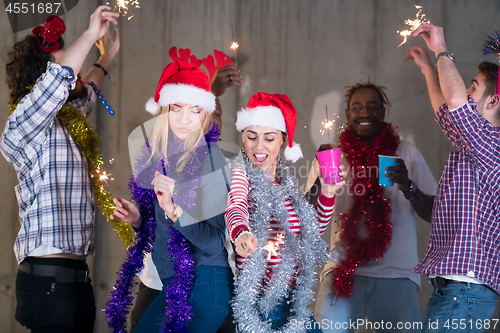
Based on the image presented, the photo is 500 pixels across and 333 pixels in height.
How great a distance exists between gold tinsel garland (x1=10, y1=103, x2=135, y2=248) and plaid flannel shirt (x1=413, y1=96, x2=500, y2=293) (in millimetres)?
1561

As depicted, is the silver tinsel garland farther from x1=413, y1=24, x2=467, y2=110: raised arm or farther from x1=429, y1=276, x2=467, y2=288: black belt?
x1=413, y1=24, x2=467, y2=110: raised arm

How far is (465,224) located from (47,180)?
2007 millimetres

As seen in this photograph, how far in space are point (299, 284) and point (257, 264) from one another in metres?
0.25

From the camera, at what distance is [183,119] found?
1.76m

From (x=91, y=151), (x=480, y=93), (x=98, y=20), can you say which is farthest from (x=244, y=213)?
(x=480, y=93)

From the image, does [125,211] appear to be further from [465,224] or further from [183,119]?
[465,224]

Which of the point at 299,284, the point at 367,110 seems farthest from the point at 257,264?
the point at 367,110

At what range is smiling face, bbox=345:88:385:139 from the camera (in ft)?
8.84

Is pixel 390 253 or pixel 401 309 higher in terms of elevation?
pixel 390 253

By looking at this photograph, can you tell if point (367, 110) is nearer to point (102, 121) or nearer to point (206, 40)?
point (206, 40)

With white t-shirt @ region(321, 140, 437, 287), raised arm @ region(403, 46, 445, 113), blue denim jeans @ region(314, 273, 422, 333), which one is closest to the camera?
raised arm @ region(403, 46, 445, 113)

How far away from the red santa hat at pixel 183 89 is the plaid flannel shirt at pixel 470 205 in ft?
3.80

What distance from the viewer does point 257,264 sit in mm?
1638

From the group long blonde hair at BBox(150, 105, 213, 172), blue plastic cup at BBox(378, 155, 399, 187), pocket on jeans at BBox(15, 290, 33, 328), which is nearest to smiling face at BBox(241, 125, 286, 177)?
long blonde hair at BBox(150, 105, 213, 172)
